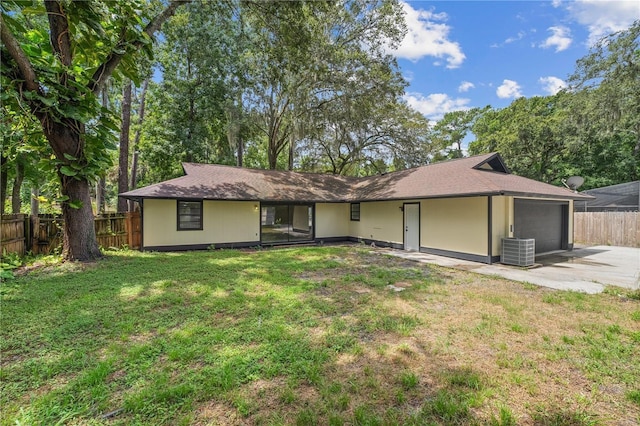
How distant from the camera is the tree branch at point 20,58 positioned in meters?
4.97

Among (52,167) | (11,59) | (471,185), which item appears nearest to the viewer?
(11,59)

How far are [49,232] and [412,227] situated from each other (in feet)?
38.2

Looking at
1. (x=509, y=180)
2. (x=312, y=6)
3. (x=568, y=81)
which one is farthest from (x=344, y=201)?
(x=568, y=81)

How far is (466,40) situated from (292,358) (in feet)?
43.9

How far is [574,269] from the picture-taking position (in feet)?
24.9

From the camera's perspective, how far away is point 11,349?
309 centimetres

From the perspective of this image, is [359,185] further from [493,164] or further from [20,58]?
[20,58]

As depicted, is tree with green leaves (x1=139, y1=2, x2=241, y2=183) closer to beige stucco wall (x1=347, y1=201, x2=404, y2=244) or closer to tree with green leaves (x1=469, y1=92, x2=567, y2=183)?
beige stucco wall (x1=347, y1=201, x2=404, y2=244)

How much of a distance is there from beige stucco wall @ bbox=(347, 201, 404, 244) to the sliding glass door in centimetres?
239

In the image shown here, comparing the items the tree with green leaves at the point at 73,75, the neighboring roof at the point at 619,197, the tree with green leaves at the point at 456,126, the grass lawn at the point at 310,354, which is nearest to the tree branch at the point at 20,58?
the tree with green leaves at the point at 73,75

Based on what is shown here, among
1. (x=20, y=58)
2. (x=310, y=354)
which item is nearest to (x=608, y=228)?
(x=310, y=354)

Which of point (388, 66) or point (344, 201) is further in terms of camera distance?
point (388, 66)

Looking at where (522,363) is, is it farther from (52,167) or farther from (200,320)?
(52,167)

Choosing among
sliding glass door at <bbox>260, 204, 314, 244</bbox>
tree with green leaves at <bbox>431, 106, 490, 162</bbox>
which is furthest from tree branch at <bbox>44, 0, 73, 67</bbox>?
tree with green leaves at <bbox>431, 106, 490, 162</bbox>
